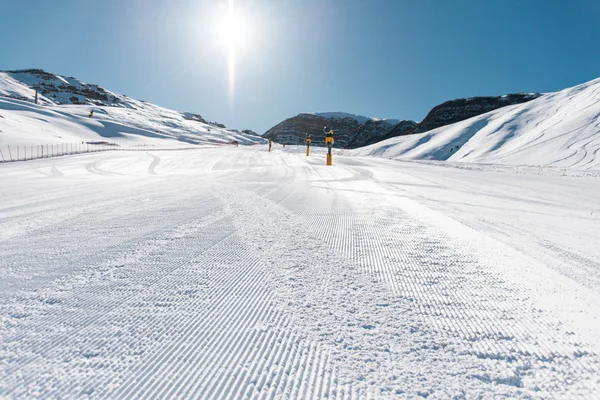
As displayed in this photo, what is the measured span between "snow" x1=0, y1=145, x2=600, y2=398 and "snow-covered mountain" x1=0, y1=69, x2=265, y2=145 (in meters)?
38.2

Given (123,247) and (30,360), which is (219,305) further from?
(123,247)

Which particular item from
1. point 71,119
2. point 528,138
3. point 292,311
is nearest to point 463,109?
point 528,138

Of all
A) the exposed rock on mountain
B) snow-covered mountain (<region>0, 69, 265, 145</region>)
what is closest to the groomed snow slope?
snow-covered mountain (<region>0, 69, 265, 145</region>)

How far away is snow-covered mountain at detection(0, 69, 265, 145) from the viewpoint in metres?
42.9

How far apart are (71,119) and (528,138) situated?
7355 centimetres

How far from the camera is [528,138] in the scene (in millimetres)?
27672

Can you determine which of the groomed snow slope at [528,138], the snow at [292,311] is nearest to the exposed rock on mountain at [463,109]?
Answer: the groomed snow slope at [528,138]

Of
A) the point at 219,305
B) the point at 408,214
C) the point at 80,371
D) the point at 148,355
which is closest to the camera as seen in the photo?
the point at 80,371

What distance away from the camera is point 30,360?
Answer: 5.39 feet

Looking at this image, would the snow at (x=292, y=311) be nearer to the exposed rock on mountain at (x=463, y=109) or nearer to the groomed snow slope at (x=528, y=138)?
the groomed snow slope at (x=528, y=138)

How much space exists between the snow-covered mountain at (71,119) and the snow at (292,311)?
125 ft

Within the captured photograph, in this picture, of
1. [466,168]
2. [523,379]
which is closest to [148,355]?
[523,379]

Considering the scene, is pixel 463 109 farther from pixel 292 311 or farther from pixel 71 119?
pixel 292 311

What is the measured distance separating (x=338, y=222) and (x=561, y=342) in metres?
3.33
